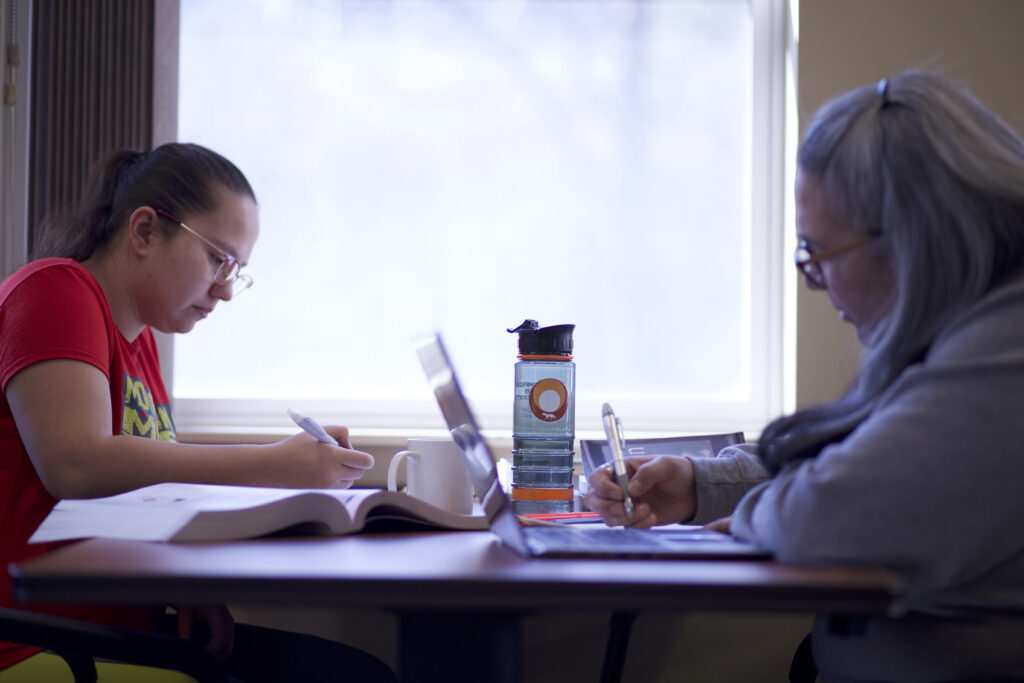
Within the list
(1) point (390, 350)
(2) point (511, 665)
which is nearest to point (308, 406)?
(1) point (390, 350)

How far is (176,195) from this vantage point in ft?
5.06

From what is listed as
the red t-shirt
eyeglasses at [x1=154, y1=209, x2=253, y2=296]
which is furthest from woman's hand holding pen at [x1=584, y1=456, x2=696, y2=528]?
eyeglasses at [x1=154, y1=209, x2=253, y2=296]

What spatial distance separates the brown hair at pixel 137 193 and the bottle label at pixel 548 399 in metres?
0.70

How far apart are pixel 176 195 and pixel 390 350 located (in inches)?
37.9

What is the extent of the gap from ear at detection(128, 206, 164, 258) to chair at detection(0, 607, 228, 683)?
73 centimetres

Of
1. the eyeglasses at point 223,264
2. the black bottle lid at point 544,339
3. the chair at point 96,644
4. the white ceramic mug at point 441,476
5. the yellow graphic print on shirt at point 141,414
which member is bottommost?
the chair at point 96,644

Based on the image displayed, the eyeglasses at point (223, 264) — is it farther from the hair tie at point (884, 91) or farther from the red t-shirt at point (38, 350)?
the hair tie at point (884, 91)

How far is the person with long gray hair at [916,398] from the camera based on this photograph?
685 mm

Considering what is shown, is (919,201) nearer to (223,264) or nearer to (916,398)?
(916,398)

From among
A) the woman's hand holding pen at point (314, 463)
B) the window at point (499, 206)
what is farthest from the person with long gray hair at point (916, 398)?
the window at point (499, 206)

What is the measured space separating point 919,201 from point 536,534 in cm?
51

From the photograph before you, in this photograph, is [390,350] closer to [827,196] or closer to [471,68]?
[471,68]

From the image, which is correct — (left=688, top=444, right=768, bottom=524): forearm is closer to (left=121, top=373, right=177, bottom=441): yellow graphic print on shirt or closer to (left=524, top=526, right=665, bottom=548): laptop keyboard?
(left=524, top=526, right=665, bottom=548): laptop keyboard

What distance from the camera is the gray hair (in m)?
0.80
